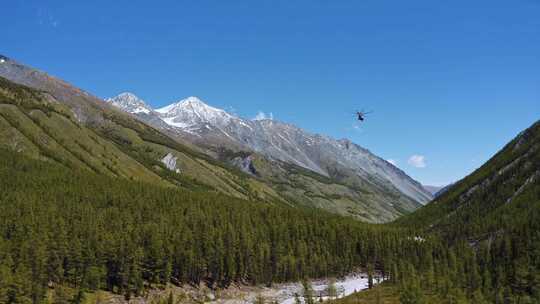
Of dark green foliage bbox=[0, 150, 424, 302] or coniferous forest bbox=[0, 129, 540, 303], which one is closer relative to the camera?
dark green foliage bbox=[0, 150, 424, 302]

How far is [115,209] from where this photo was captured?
627 ft

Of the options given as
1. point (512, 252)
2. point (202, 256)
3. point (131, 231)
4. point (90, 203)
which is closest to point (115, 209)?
point (90, 203)

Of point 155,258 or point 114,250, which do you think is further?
point 155,258

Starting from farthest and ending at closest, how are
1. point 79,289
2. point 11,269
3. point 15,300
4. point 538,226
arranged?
point 538,226 < point 79,289 < point 11,269 < point 15,300

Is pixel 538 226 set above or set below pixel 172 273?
above

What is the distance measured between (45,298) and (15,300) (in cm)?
732

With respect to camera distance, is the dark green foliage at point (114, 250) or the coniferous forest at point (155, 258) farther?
the coniferous forest at point (155, 258)

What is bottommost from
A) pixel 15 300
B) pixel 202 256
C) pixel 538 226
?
pixel 15 300

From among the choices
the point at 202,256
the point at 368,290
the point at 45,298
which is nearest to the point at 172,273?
the point at 202,256

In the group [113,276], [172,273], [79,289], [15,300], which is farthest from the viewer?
[172,273]

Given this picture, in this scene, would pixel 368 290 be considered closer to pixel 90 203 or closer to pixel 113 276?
pixel 113 276

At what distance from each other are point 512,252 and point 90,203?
5961 inches

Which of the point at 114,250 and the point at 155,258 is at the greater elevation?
the point at 114,250

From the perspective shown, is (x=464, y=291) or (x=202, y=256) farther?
(x=202, y=256)
